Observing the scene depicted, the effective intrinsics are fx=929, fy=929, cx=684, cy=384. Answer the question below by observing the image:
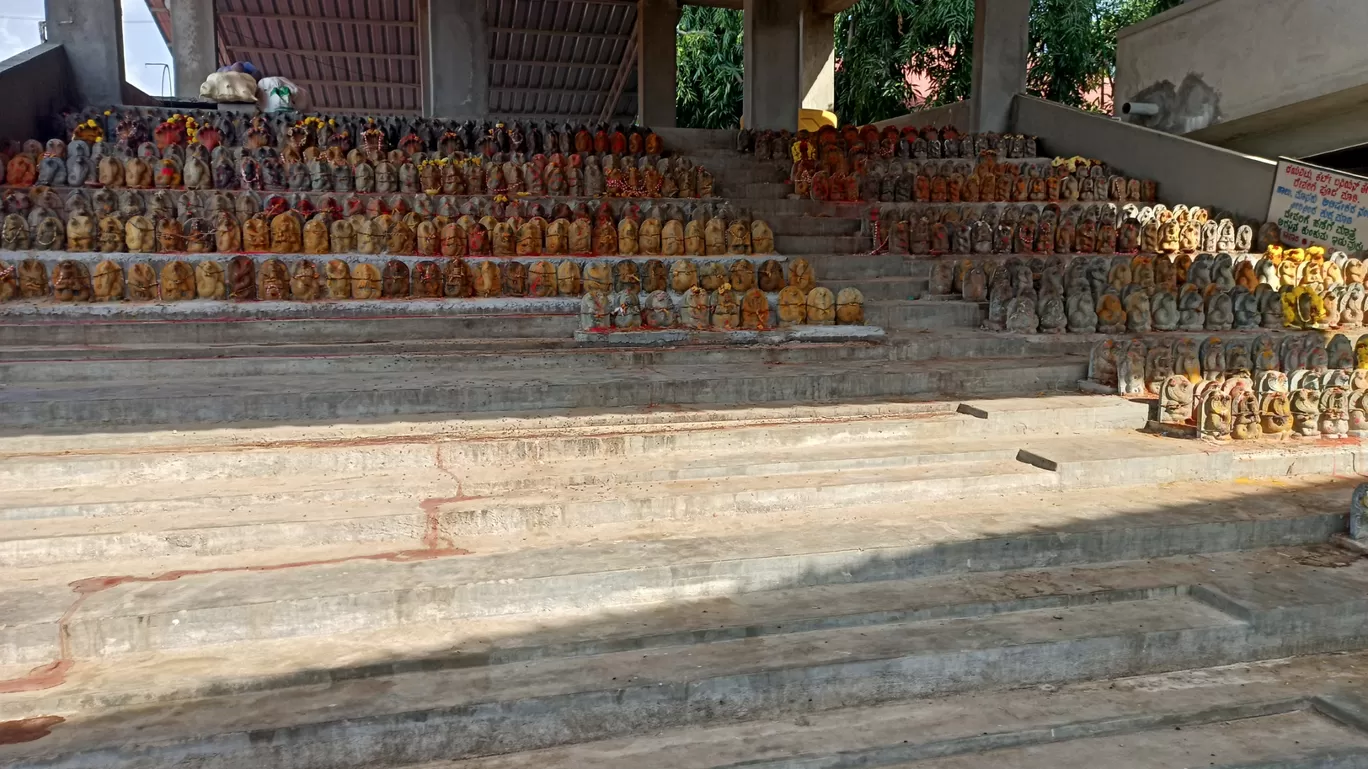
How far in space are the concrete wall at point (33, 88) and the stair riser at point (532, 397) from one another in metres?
6.41

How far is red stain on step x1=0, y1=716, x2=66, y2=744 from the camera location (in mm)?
2365

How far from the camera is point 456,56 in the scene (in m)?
13.1

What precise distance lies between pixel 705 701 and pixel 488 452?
1997 millimetres

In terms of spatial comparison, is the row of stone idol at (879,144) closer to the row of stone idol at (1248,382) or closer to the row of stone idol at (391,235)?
the row of stone idol at (391,235)

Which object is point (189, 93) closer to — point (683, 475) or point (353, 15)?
point (353, 15)

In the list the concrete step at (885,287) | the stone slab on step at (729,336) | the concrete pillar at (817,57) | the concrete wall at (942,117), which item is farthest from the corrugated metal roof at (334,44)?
the stone slab on step at (729,336)

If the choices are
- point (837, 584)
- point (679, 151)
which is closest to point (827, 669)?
point (837, 584)

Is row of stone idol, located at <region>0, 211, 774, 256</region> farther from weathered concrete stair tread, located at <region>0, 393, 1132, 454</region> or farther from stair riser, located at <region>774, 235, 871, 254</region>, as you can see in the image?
weathered concrete stair tread, located at <region>0, 393, 1132, 454</region>

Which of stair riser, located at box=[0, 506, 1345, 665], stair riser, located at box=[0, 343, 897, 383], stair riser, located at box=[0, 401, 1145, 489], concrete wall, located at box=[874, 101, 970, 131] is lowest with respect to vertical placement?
stair riser, located at box=[0, 506, 1345, 665]

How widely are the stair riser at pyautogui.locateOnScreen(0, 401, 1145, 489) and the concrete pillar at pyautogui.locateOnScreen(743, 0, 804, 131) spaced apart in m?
10.2

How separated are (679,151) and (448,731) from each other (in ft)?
32.2

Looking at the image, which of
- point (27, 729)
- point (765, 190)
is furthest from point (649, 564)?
point (765, 190)

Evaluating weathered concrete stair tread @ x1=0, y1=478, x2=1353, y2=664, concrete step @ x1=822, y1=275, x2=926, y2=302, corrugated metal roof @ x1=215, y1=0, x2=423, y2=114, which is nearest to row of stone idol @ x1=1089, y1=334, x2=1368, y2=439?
weathered concrete stair tread @ x1=0, y1=478, x2=1353, y2=664

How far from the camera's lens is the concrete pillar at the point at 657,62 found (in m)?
16.5
